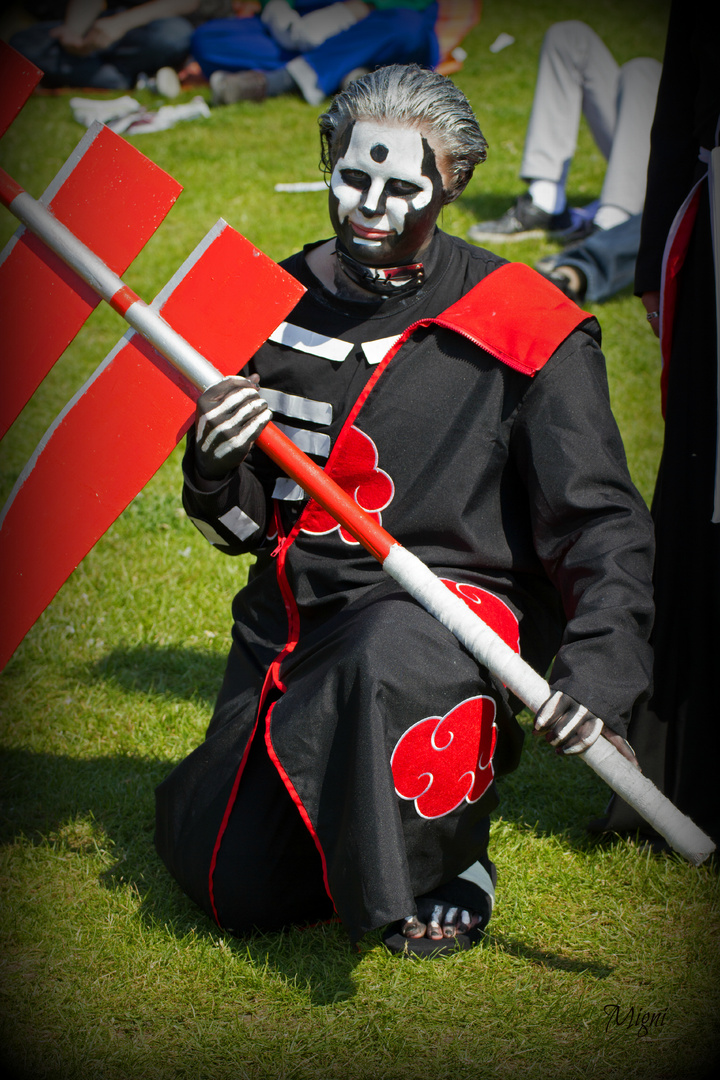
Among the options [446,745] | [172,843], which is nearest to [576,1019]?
[446,745]

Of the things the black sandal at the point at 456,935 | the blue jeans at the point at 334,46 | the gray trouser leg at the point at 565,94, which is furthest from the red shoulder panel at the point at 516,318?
the blue jeans at the point at 334,46

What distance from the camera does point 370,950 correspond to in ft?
8.12

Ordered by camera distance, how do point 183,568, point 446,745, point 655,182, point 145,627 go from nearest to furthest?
point 446,745 → point 655,182 → point 145,627 → point 183,568

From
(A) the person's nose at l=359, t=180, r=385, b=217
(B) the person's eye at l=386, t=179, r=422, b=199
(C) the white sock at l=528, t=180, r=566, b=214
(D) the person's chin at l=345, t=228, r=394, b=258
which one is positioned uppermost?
(C) the white sock at l=528, t=180, r=566, b=214

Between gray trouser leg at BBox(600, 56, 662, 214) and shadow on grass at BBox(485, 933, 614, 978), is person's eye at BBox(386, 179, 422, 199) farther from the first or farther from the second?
gray trouser leg at BBox(600, 56, 662, 214)

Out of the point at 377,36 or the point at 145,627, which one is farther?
the point at 377,36

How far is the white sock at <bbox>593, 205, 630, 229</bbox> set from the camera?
7.25 meters

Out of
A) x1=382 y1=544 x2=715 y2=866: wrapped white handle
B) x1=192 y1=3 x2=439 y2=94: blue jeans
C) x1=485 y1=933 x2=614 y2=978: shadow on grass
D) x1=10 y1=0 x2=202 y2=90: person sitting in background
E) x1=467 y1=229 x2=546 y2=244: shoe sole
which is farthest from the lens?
x1=10 y1=0 x2=202 y2=90: person sitting in background

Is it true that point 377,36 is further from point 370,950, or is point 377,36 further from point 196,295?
point 370,950

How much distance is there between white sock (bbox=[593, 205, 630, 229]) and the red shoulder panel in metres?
5.25

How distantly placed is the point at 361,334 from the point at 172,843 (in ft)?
4.51

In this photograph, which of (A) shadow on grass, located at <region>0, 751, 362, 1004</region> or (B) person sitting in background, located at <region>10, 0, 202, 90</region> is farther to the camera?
(B) person sitting in background, located at <region>10, 0, 202, 90</region>

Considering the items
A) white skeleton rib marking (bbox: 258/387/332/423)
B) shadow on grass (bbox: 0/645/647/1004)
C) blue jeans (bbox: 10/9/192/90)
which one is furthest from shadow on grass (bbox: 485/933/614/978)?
blue jeans (bbox: 10/9/192/90)

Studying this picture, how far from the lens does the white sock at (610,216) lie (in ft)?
23.8
